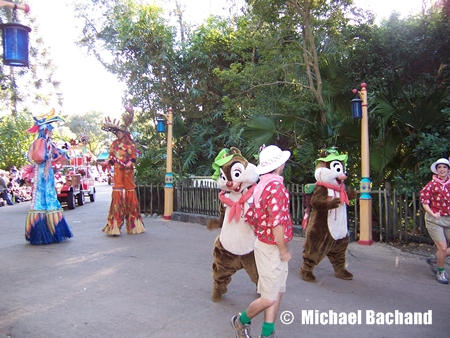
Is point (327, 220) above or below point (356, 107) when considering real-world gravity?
below

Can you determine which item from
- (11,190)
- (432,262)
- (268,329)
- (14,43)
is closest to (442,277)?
(432,262)

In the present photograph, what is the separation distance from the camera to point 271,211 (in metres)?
3.28

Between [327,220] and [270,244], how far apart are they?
79.2 inches

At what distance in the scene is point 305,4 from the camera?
8.62 meters

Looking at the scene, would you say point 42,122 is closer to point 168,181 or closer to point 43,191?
point 43,191

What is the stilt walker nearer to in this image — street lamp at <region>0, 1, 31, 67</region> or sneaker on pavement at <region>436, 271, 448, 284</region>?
street lamp at <region>0, 1, 31, 67</region>

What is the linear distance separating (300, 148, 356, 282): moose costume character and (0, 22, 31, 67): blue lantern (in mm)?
3716

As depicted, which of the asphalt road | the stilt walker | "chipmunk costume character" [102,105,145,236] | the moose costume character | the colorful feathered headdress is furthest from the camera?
"chipmunk costume character" [102,105,145,236]

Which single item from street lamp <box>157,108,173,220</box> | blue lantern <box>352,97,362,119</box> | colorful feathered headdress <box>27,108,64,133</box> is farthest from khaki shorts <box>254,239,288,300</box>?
street lamp <box>157,108,173,220</box>

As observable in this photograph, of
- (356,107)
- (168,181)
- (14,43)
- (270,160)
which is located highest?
(14,43)

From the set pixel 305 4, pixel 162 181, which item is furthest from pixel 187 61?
pixel 305 4

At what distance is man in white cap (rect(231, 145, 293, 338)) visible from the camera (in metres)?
3.26

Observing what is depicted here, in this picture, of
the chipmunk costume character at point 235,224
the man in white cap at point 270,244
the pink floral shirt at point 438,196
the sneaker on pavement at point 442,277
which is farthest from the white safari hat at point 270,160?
the sneaker on pavement at point 442,277

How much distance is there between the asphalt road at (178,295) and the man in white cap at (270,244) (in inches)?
17.7
